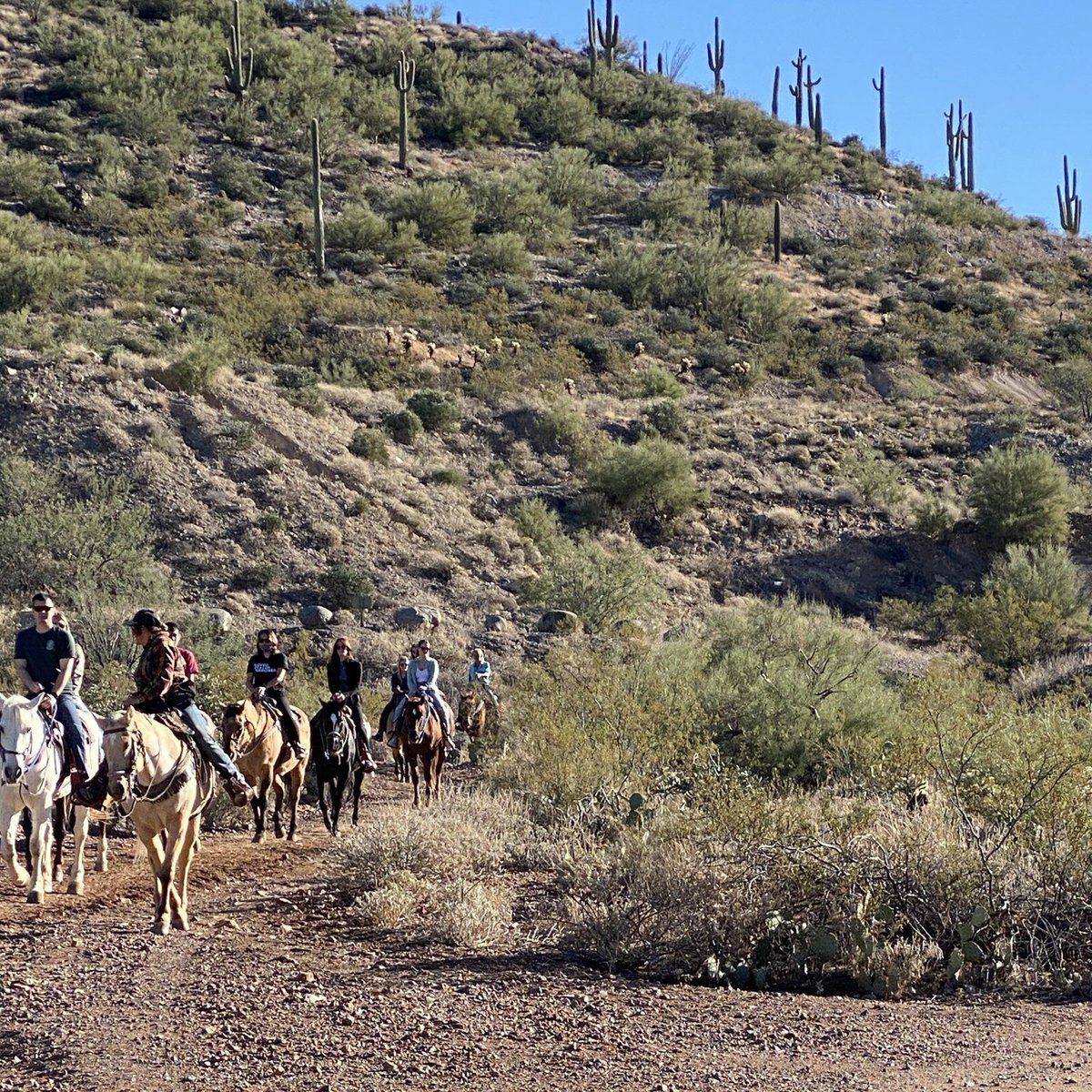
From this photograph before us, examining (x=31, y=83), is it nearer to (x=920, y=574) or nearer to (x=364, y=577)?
(x=364, y=577)

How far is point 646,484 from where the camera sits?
114 feet

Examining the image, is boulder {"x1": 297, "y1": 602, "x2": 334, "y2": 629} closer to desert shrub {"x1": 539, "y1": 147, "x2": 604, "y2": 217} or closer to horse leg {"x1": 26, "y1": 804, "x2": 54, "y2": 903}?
horse leg {"x1": 26, "y1": 804, "x2": 54, "y2": 903}

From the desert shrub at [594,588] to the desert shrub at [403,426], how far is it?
681 centimetres

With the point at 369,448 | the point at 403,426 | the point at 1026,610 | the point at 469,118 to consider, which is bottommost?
the point at 1026,610

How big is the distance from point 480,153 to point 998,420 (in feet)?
86.4

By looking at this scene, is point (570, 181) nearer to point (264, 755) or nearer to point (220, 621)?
point (220, 621)

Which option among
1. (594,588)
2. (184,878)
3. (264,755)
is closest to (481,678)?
(594,588)

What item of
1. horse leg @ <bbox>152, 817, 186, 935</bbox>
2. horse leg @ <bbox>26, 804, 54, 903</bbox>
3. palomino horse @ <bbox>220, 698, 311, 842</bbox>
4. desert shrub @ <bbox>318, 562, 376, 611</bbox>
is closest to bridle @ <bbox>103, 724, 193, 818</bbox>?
horse leg @ <bbox>152, 817, 186, 935</bbox>

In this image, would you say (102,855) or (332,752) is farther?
(332,752)

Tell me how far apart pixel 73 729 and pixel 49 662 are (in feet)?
2.14

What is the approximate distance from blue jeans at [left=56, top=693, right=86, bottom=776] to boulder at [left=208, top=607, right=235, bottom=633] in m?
14.4

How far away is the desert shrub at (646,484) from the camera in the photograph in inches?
1364

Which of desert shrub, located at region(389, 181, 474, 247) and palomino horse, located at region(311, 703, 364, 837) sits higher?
desert shrub, located at region(389, 181, 474, 247)

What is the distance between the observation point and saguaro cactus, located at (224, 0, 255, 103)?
53500 mm
